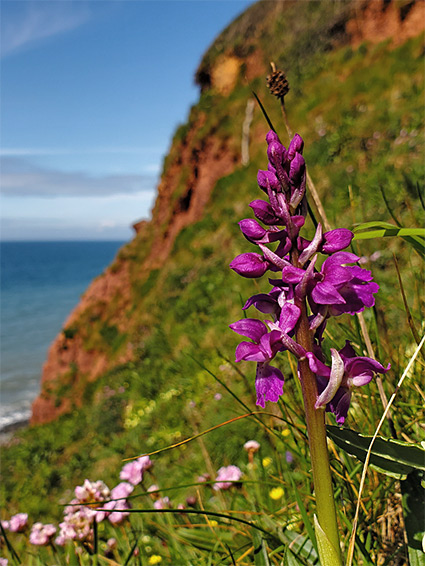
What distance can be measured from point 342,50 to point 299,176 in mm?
17524

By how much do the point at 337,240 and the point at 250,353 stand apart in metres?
0.31

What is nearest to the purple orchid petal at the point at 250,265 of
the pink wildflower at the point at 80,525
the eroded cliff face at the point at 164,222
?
the pink wildflower at the point at 80,525

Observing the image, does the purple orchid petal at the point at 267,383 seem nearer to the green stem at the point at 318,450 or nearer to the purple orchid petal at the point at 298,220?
the green stem at the point at 318,450

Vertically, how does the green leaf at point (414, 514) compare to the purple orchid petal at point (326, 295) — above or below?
below

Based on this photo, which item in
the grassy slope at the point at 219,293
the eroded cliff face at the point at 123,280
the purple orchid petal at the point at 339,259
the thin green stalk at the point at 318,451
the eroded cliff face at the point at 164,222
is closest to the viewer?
the thin green stalk at the point at 318,451

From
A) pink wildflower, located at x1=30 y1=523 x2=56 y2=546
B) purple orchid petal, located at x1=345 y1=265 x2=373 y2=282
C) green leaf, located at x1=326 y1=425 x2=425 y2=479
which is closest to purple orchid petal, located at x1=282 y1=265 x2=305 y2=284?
purple orchid petal, located at x1=345 y1=265 x2=373 y2=282

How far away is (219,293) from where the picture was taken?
9289mm

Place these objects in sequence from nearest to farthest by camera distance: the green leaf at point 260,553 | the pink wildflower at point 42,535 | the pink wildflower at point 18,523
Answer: the green leaf at point 260,553 < the pink wildflower at point 42,535 < the pink wildflower at point 18,523

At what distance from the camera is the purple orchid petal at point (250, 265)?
101cm

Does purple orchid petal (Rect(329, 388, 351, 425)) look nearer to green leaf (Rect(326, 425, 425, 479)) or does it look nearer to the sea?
green leaf (Rect(326, 425, 425, 479))

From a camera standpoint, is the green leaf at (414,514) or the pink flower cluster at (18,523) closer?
the green leaf at (414,514)

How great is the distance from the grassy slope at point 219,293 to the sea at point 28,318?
14.9 m

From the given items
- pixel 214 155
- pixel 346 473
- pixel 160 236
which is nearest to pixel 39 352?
pixel 160 236

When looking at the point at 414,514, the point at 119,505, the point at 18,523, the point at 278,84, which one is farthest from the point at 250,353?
the point at 18,523
